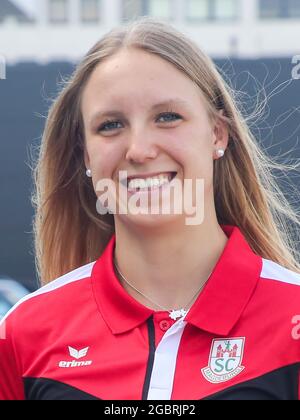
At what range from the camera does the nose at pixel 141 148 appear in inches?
61.1

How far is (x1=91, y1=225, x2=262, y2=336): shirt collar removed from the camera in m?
1.58

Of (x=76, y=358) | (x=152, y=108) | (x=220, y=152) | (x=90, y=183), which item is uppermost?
(x=152, y=108)

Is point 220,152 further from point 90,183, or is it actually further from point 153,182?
point 90,183

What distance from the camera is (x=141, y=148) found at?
1.55 metres

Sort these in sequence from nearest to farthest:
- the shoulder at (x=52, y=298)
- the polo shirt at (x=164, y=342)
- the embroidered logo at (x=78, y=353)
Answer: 1. the polo shirt at (x=164, y=342)
2. the embroidered logo at (x=78, y=353)
3. the shoulder at (x=52, y=298)

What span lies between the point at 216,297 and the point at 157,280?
0.38ft

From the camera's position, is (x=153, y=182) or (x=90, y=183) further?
(x=90, y=183)

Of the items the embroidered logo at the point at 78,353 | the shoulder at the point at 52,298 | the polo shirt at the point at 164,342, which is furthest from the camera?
the shoulder at the point at 52,298

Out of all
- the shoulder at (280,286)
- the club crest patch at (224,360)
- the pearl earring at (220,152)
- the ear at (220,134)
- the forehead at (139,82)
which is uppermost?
the forehead at (139,82)

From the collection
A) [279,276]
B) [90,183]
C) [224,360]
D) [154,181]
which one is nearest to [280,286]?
A: [279,276]

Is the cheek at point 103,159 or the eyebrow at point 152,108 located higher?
the eyebrow at point 152,108

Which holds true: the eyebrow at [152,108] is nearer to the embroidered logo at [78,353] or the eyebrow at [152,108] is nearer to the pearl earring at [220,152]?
the pearl earring at [220,152]

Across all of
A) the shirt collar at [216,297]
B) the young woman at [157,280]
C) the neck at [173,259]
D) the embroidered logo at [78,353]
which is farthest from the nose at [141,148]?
the embroidered logo at [78,353]

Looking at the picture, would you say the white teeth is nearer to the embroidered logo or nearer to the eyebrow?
the eyebrow
